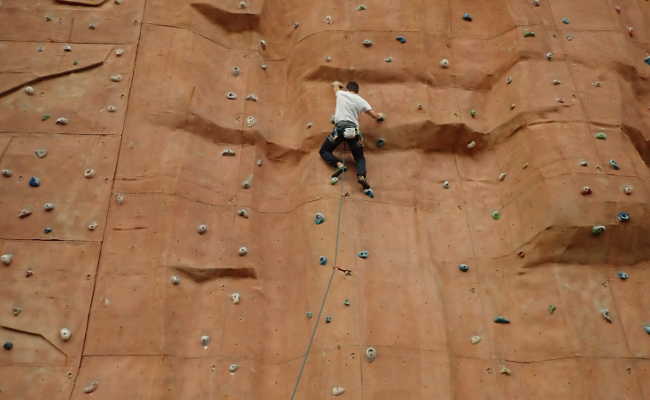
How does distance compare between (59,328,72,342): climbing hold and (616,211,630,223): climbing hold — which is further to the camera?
(616,211,630,223): climbing hold

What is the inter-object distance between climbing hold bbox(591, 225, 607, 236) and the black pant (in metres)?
2.18

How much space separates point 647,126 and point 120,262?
19.1 feet

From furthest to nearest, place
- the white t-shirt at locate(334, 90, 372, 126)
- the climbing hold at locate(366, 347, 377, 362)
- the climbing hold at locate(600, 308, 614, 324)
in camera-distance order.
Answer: the white t-shirt at locate(334, 90, 372, 126)
the climbing hold at locate(600, 308, 614, 324)
the climbing hold at locate(366, 347, 377, 362)

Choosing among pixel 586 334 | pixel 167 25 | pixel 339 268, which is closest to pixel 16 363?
pixel 339 268

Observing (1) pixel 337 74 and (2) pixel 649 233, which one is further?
(1) pixel 337 74

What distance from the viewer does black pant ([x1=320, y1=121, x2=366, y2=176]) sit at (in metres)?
6.21

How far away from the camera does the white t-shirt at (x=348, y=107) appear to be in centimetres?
624

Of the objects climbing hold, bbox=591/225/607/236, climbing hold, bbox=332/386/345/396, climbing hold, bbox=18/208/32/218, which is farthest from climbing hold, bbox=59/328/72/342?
climbing hold, bbox=591/225/607/236

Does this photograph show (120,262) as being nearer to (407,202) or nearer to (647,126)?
(407,202)

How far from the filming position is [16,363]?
17.0 ft

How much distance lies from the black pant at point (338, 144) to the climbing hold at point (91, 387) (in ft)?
9.71

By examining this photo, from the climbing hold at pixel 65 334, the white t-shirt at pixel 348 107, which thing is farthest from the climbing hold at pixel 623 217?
the climbing hold at pixel 65 334

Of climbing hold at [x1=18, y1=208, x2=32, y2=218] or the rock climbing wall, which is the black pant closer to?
the rock climbing wall

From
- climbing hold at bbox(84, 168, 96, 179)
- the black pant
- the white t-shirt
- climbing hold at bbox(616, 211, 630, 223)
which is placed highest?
the white t-shirt
